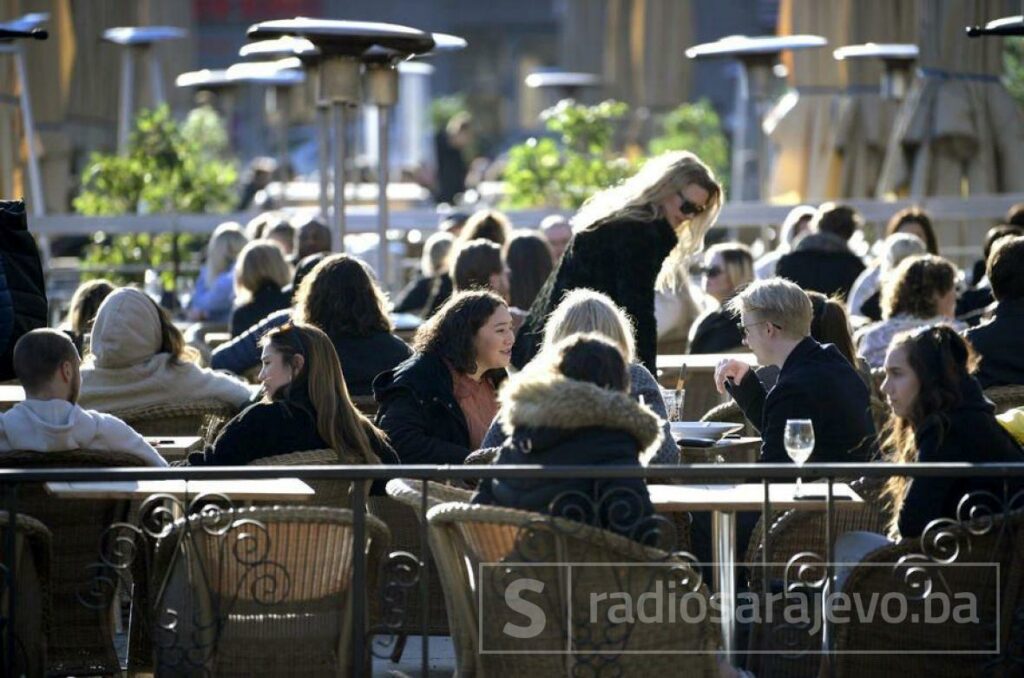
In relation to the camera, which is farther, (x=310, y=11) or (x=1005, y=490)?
(x=310, y=11)

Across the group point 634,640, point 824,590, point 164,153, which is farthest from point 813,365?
point 164,153

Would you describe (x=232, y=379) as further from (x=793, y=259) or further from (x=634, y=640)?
(x=793, y=259)

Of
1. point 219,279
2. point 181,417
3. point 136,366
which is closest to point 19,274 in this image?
point 136,366

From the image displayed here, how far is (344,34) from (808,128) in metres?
6.37

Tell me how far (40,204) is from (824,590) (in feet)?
40.7

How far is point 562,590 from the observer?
4.71 m

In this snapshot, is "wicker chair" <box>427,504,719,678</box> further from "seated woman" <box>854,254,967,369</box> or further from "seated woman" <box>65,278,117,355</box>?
"seated woman" <box>65,278,117,355</box>

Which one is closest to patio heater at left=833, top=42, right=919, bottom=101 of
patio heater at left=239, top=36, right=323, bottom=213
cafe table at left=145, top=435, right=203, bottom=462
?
patio heater at left=239, top=36, right=323, bottom=213

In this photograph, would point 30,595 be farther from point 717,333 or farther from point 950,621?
point 717,333

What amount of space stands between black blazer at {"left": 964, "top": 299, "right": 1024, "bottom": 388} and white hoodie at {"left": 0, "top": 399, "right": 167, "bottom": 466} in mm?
3445

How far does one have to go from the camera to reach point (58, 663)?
5637 millimetres

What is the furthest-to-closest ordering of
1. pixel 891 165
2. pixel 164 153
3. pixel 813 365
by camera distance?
pixel 164 153 < pixel 891 165 < pixel 813 365

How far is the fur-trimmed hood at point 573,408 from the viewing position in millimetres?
4754

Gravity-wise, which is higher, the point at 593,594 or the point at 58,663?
the point at 593,594
